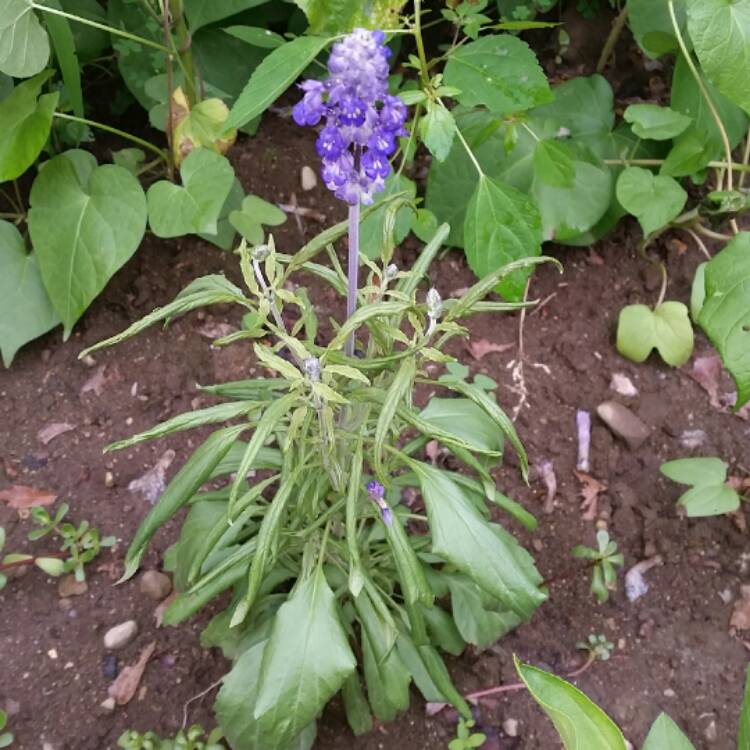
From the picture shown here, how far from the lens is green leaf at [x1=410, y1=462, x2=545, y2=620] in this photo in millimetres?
1127

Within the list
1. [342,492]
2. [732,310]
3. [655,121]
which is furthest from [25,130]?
[732,310]

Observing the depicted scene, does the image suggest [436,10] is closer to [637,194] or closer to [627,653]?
[637,194]

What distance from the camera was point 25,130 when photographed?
6.01 ft

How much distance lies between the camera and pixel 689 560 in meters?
1.83

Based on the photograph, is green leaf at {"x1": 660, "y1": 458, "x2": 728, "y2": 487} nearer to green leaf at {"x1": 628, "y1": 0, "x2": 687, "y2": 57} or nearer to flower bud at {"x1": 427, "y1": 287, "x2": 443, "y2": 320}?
flower bud at {"x1": 427, "y1": 287, "x2": 443, "y2": 320}

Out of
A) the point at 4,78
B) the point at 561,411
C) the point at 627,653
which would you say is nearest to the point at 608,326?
the point at 561,411

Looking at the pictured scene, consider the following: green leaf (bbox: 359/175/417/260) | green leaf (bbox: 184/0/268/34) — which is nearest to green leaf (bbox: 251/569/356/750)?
green leaf (bbox: 359/175/417/260)

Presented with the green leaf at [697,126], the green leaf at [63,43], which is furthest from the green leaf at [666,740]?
the green leaf at [63,43]

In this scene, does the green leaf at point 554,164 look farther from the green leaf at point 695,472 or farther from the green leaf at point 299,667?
the green leaf at point 299,667

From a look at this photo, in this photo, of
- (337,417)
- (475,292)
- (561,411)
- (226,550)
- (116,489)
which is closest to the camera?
(475,292)

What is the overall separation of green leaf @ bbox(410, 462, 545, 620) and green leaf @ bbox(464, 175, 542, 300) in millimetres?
789

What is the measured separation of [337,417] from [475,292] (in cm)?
33

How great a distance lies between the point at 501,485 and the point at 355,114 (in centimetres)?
123

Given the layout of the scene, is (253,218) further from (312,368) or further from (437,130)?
(312,368)
